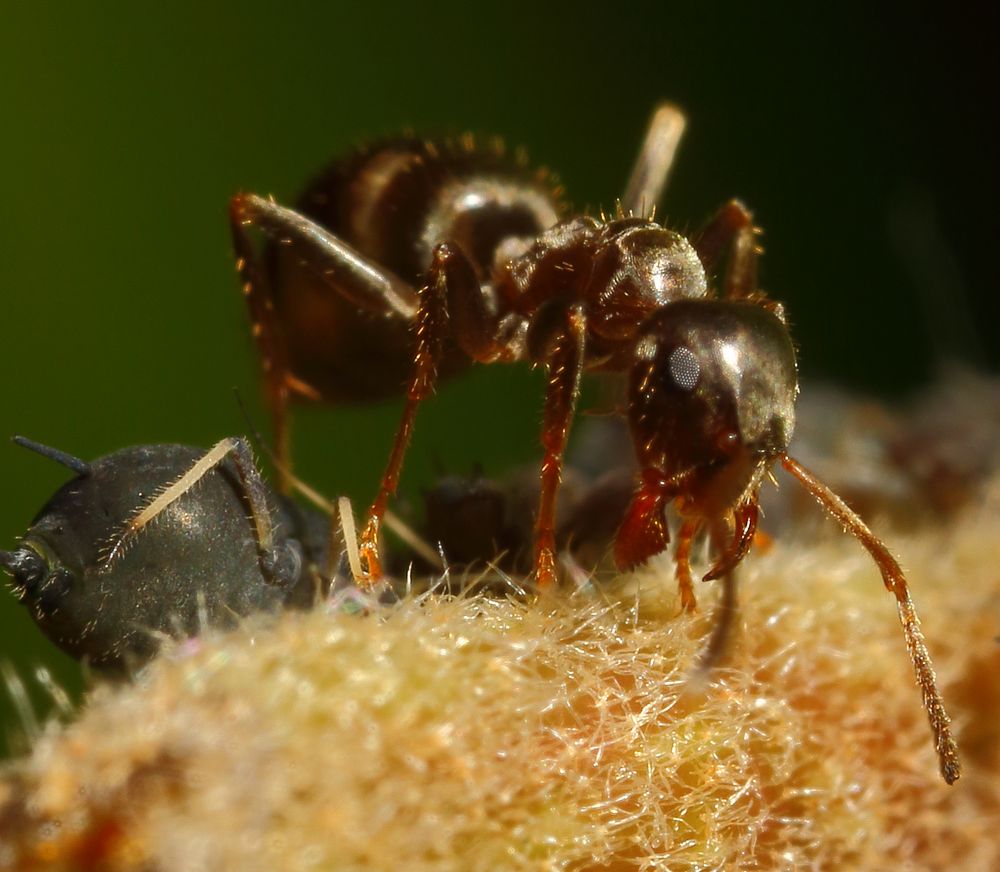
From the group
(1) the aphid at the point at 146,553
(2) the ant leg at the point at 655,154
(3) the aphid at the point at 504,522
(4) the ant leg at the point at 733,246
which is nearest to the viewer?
(1) the aphid at the point at 146,553

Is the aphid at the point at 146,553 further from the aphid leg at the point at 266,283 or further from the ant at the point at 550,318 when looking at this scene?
the aphid leg at the point at 266,283

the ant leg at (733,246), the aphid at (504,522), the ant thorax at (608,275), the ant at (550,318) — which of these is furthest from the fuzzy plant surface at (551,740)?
the ant leg at (733,246)

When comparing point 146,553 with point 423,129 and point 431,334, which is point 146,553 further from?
point 423,129

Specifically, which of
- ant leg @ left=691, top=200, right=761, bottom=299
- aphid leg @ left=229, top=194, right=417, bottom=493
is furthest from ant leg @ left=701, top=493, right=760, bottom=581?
aphid leg @ left=229, top=194, right=417, bottom=493

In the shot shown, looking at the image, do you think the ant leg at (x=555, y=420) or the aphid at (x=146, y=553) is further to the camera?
the ant leg at (x=555, y=420)

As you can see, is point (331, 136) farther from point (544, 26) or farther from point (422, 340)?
point (422, 340)

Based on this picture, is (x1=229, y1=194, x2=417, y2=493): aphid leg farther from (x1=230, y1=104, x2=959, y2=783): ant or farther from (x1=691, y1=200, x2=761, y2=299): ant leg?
(x1=691, y1=200, x2=761, y2=299): ant leg
